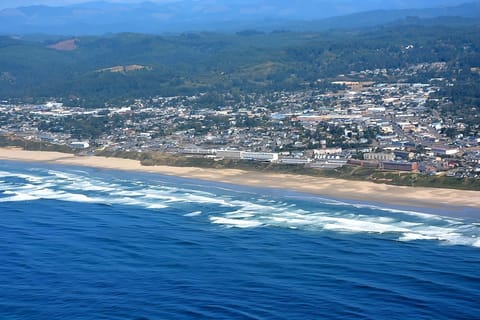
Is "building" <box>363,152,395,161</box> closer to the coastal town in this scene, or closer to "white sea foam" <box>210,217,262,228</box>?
the coastal town

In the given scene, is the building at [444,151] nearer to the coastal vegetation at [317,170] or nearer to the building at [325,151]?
the building at [325,151]

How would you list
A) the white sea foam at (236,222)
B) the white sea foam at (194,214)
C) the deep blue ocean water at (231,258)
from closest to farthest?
the deep blue ocean water at (231,258), the white sea foam at (236,222), the white sea foam at (194,214)

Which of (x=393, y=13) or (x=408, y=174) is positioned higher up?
(x=393, y=13)

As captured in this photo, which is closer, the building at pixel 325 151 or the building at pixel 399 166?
the building at pixel 399 166

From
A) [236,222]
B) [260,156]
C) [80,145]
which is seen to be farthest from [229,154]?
[236,222]

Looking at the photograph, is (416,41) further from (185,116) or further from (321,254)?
(321,254)

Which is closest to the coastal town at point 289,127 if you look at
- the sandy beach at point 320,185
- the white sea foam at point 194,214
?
the sandy beach at point 320,185

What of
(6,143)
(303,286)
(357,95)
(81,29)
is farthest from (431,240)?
(81,29)
